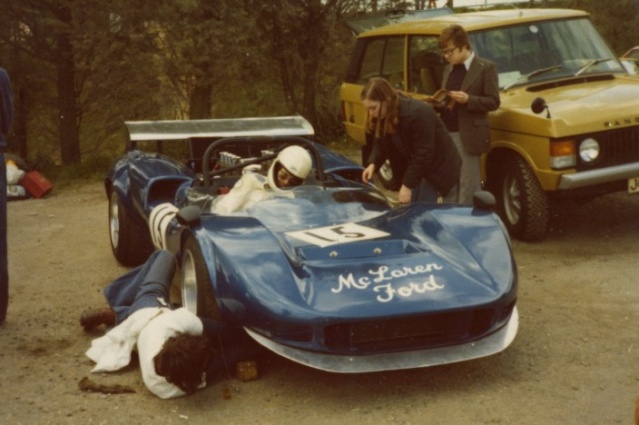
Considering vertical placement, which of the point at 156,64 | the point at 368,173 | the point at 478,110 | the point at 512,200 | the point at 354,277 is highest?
the point at 478,110

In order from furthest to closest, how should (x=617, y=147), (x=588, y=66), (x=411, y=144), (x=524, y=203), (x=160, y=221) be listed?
1. (x=588, y=66)
2. (x=524, y=203)
3. (x=617, y=147)
4. (x=160, y=221)
5. (x=411, y=144)

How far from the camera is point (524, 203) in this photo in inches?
329

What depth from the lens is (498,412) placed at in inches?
190

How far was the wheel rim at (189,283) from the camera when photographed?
19.4 feet

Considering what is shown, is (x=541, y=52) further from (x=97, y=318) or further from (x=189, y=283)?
(x=97, y=318)

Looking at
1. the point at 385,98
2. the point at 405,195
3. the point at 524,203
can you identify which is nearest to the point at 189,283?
the point at 405,195

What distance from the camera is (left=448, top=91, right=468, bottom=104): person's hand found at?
7.93 metres

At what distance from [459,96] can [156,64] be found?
698 cm

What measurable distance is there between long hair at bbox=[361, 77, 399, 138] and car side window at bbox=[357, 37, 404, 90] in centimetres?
315

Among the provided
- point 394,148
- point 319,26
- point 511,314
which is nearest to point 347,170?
point 394,148

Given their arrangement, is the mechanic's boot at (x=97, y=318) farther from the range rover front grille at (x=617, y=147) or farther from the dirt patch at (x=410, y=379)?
the range rover front grille at (x=617, y=147)

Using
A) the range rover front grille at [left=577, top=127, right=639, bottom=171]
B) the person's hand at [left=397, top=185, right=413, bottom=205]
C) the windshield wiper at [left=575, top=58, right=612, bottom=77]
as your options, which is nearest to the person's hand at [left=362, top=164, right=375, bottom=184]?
the person's hand at [left=397, top=185, right=413, bottom=205]

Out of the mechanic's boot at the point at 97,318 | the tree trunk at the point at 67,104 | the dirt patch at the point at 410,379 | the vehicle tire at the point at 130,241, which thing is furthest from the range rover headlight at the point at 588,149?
the tree trunk at the point at 67,104

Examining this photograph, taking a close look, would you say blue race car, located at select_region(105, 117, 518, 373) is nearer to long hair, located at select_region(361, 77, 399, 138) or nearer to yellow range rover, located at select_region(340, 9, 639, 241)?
long hair, located at select_region(361, 77, 399, 138)
